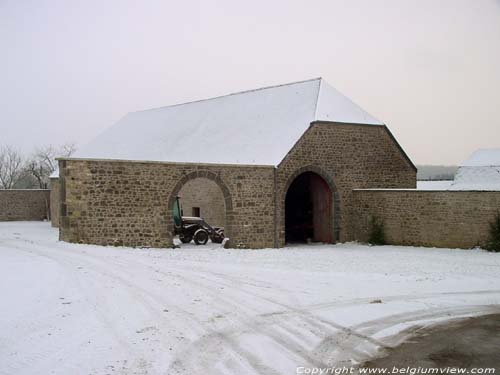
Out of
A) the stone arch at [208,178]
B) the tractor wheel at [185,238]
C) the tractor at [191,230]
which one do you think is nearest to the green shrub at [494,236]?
the stone arch at [208,178]

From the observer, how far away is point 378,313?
9.95 meters

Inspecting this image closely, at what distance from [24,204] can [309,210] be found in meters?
22.9

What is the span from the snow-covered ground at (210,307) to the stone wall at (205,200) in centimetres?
887

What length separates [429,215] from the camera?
813 inches

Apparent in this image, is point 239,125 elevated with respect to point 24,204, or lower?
elevated

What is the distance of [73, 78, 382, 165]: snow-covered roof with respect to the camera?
2344 centimetres

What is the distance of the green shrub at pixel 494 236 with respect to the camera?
18.8 metres

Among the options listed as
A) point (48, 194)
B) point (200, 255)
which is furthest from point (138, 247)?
point (48, 194)

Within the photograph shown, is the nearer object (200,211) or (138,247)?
(138,247)

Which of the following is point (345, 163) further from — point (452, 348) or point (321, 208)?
point (452, 348)

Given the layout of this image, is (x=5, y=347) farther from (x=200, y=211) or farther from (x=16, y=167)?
(x=16, y=167)

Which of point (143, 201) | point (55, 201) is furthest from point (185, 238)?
point (55, 201)

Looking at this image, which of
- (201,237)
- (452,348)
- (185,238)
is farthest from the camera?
(185,238)

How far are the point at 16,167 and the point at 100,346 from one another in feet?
228
